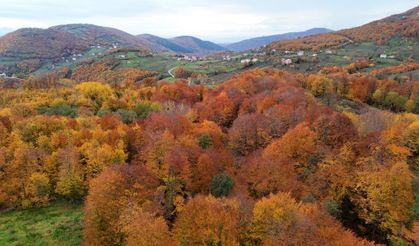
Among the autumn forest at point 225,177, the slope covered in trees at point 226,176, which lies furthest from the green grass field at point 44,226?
the slope covered in trees at point 226,176

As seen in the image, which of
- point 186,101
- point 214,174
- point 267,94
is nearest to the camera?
point 214,174

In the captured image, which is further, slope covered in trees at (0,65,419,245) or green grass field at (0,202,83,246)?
green grass field at (0,202,83,246)

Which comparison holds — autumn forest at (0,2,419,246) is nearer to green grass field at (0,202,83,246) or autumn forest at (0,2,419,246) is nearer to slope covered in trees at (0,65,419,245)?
slope covered in trees at (0,65,419,245)

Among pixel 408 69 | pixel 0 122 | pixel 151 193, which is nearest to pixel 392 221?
pixel 151 193

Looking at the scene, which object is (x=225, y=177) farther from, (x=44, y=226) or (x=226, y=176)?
(x=44, y=226)

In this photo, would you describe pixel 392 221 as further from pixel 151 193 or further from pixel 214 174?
pixel 151 193

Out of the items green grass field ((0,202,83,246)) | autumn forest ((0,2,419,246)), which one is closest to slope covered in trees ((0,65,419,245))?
autumn forest ((0,2,419,246))

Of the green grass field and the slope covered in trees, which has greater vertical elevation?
the slope covered in trees
